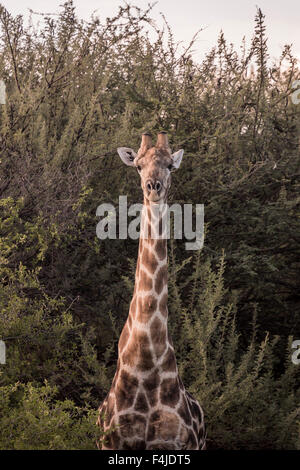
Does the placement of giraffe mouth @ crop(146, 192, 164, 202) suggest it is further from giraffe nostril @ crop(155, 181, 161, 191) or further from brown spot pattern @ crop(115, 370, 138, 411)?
brown spot pattern @ crop(115, 370, 138, 411)

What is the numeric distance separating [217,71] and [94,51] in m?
1.51

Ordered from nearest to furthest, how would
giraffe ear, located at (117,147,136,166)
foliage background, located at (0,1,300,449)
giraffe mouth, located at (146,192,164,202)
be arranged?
giraffe mouth, located at (146,192,164,202), giraffe ear, located at (117,147,136,166), foliage background, located at (0,1,300,449)

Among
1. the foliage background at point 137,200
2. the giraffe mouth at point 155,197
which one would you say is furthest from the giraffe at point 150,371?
the foliage background at point 137,200

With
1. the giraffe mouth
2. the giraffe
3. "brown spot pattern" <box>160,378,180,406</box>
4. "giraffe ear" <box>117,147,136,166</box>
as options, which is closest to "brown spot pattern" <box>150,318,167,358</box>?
the giraffe

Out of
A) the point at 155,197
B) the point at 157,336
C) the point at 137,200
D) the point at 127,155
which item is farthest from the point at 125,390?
the point at 137,200

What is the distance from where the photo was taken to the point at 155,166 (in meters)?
3.55

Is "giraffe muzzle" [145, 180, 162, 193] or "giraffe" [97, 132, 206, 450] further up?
"giraffe muzzle" [145, 180, 162, 193]

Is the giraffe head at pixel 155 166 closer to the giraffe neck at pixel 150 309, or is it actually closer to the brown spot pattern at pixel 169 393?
the giraffe neck at pixel 150 309

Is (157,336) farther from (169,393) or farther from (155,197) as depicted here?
(155,197)

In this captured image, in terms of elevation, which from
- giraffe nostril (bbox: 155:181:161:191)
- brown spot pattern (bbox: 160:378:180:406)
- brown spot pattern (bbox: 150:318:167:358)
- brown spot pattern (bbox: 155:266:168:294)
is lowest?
brown spot pattern (bbox: 160:378:180:406)

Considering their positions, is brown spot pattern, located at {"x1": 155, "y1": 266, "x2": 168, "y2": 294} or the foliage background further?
the foliage background

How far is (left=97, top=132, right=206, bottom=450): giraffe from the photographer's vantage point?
12.0 ft

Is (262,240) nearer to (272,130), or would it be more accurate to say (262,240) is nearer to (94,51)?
(272,130)

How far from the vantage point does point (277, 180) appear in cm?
640
